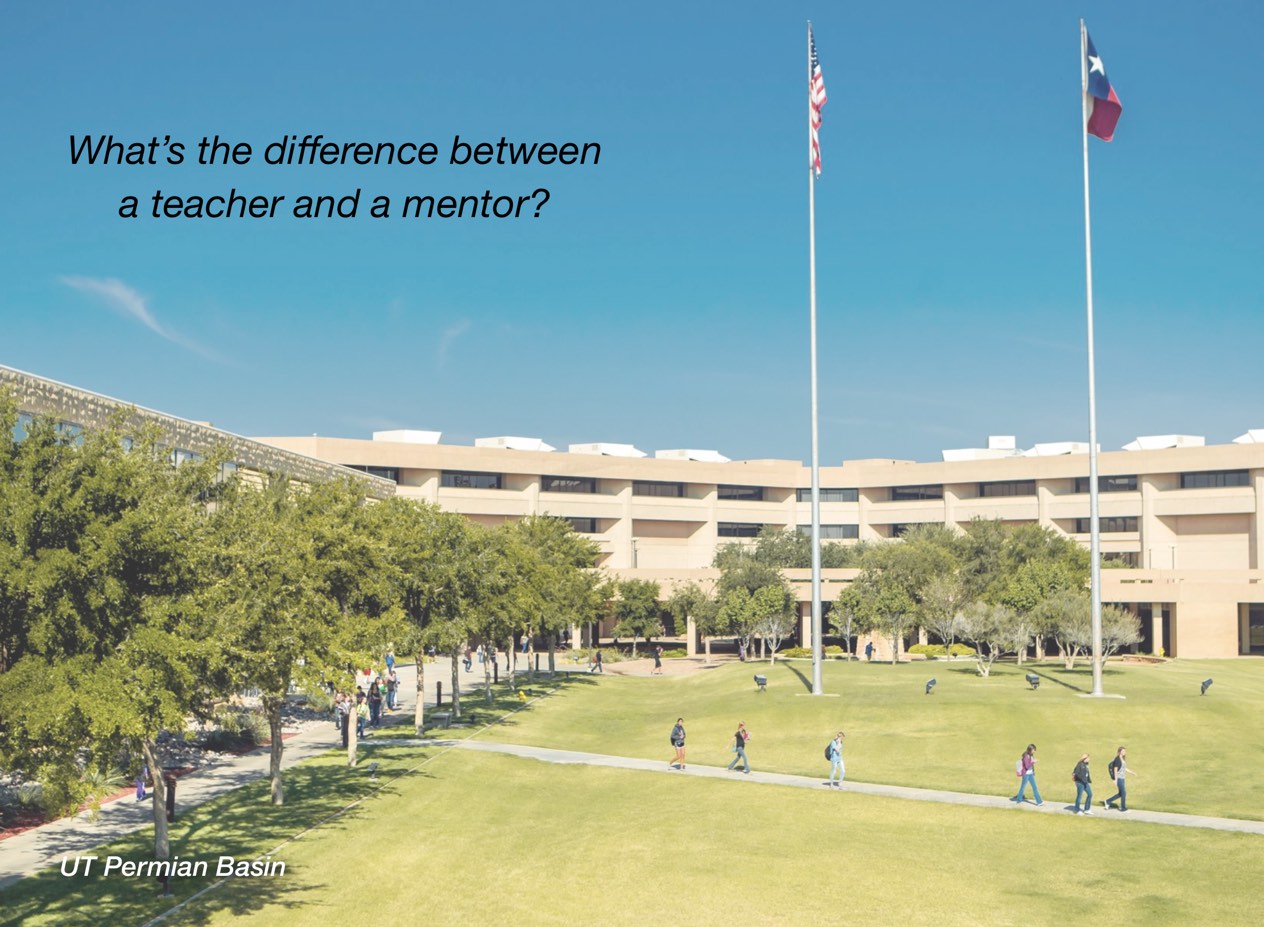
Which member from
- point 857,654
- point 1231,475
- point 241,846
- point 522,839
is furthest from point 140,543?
point 1231,475

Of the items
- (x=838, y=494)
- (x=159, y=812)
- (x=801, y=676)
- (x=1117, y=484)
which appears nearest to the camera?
(x=159, y=812)

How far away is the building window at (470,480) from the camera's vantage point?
103 meters

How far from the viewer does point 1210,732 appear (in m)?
39.1

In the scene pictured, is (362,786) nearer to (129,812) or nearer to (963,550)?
(129,812)

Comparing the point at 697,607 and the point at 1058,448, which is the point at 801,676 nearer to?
the point at 697,607

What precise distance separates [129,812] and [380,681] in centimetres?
1665

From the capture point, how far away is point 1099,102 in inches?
1738

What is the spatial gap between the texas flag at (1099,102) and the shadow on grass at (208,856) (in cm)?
3399

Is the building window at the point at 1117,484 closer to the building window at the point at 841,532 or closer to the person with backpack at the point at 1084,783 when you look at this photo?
the building window at the point at 841,532

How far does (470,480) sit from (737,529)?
27.5m

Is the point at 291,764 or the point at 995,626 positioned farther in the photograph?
the point at 995,626

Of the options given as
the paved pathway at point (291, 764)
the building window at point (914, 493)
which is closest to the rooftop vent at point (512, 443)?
the building window at point (914, 493)

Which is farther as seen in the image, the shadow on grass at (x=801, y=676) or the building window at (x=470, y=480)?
the building window at (x=470, y=480)

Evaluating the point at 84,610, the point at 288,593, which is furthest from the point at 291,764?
the point at 84,610
